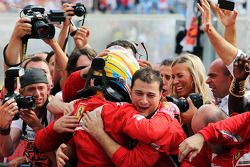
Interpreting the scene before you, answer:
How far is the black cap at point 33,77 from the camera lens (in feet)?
19.4

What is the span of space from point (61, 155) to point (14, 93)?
35.8 inches

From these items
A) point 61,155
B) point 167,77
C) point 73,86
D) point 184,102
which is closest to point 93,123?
point 61,155

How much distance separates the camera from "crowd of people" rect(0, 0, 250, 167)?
4531 mm

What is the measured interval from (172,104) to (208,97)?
110 cm

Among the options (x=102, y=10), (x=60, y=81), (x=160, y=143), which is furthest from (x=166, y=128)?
(x=102, y=10)

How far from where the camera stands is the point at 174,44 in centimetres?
1130

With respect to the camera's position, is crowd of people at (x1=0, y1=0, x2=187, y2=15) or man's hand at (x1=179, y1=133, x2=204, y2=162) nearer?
man's hand at (x1=179, y1=133, x2=204, y2=162)

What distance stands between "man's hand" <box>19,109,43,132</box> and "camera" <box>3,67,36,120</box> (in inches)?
3.7

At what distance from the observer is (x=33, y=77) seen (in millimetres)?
5906

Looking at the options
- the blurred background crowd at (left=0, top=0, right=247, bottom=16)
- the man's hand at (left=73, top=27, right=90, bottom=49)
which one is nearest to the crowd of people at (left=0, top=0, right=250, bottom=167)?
the man's hand at (left=73, top=27, right=90, bottom=49)

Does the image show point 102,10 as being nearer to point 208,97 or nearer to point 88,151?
point 208,97

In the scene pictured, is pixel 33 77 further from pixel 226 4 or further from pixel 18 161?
pixel 226 4

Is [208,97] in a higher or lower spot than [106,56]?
lower

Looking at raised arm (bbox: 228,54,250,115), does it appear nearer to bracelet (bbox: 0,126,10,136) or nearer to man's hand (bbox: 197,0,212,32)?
man's hand (bbox: 197,0,212,32)
